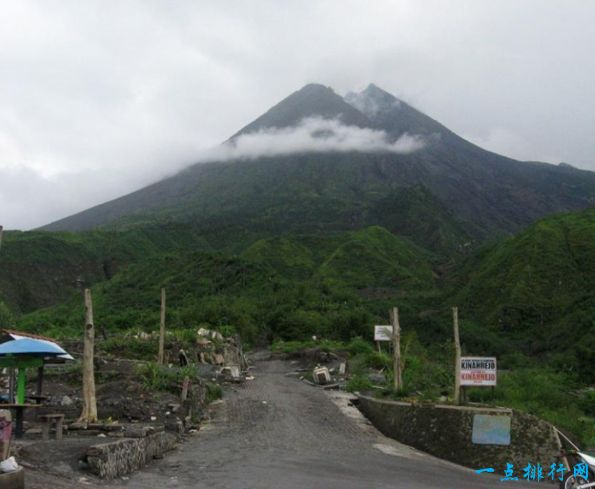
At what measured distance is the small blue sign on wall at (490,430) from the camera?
10.1 meters

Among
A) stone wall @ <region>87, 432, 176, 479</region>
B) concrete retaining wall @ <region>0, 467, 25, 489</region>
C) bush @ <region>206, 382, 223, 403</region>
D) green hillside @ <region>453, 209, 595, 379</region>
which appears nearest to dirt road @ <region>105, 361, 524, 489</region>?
stone wall @ <region>87, 432, 176, 479</region>

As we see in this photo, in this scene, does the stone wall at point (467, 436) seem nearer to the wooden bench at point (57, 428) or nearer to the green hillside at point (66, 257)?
the wooden bench at point (57, 428)

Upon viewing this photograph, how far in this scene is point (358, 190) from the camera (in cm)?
11950

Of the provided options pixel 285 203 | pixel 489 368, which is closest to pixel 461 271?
pixel 285 203

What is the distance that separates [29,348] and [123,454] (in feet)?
8.59

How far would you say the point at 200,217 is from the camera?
98125 mm

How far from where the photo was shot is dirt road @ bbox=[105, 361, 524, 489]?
27.9ft

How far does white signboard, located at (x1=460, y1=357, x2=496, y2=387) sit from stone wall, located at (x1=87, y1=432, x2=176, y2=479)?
518 cm

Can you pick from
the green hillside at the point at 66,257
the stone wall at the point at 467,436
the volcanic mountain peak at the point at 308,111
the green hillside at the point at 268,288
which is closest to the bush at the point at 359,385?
the stone wall at the point at 467,436

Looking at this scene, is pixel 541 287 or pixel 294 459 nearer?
pixel 294 459

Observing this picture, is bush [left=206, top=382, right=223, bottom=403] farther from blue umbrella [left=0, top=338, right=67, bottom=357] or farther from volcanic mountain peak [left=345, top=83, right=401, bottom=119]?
volcanic mountain peak [left=345, top=83, right=401, bottom=119]

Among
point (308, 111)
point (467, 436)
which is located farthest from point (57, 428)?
point (308, 111)

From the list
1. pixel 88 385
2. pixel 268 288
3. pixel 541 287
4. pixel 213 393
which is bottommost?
pixel 213 393

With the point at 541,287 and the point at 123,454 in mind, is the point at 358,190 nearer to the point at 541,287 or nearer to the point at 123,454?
the point at 541,287
